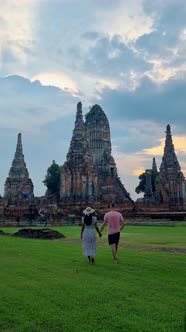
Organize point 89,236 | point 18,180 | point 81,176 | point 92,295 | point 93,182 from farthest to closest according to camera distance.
→ 1. point 18,180
2. point 93,182
3. point 81,176
4. point 89,236
5. point 92,295

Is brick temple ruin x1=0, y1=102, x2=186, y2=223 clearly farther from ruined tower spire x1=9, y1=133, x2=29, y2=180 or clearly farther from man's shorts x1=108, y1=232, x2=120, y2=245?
man's shorts x1=108, y1=232, x2=120, y2=245

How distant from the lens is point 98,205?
164 feet

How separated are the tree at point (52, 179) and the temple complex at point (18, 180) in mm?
15533

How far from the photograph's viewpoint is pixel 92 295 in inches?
274

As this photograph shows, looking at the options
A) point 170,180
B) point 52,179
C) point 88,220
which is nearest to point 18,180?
point 52,179

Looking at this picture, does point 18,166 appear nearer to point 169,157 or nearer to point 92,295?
point 169,157

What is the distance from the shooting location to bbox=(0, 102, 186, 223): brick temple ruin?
52.1 meters

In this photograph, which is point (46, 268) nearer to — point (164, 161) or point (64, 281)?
point (64, 281)

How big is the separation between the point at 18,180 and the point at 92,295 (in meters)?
67.2

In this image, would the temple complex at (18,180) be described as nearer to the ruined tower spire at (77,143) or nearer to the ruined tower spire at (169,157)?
the ruined tower spire at (77,143)

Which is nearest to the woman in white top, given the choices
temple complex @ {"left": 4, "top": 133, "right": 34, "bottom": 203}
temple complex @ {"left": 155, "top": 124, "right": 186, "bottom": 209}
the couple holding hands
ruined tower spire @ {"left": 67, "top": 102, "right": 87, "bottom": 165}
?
the couple holding hands

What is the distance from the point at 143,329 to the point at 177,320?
672 mm

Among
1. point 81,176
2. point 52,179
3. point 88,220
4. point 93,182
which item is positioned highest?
point 52,179

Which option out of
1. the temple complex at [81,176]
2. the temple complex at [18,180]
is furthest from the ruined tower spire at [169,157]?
the temple complex at [18,180]
